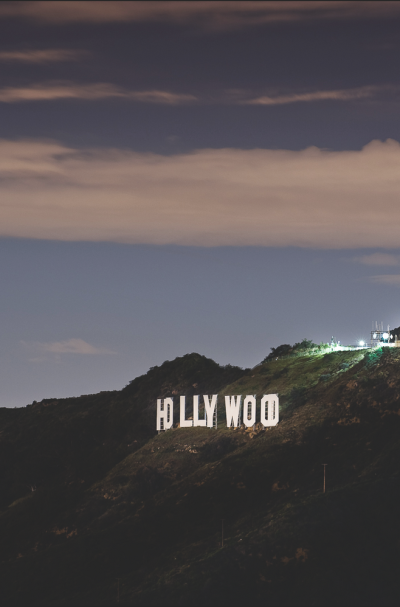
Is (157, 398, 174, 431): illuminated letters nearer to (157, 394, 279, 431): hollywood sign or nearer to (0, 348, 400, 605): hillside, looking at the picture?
(157, 394, 279, 431): hollywood sign

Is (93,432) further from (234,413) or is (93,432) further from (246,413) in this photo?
(246,413)

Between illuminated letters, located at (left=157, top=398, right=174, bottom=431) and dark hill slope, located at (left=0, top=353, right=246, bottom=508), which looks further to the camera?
dark hill slope, located at (left=0, top=353, right=246, bottom=508)

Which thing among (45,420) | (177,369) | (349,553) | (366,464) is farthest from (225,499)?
(45,420)

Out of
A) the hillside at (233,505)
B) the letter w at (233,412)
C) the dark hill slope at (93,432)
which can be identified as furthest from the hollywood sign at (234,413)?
the dark hill slope at (93,432)

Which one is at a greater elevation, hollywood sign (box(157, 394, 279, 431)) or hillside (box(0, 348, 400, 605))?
hollywood sign (box(157, 394, 279, 431))

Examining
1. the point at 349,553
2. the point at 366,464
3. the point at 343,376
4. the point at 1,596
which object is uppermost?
the point at 343,376

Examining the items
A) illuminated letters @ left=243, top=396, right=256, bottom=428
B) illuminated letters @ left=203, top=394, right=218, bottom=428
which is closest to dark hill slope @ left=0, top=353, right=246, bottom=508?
illuminated letters @ left=203, top=394, right=218, bottom=428

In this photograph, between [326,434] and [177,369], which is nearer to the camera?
[326,434]

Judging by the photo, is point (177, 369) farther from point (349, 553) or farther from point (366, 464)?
point (349, 553)
